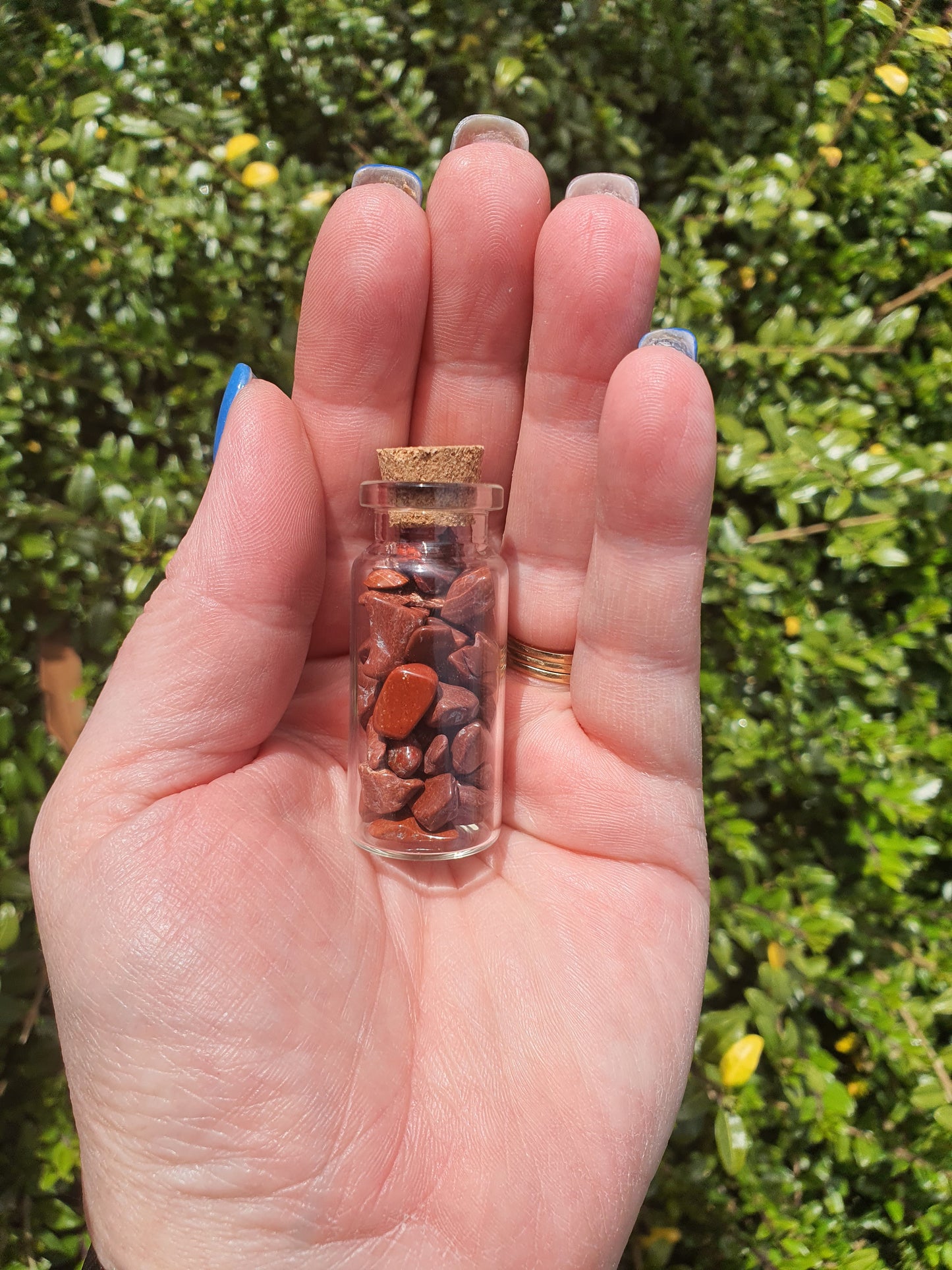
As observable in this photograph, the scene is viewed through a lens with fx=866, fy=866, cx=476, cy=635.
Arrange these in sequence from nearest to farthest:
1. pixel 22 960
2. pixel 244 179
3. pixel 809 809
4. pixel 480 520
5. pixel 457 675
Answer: pixel 457 675 → pixel 480 520 → pixel 22 960 → pixel 244 179 → pixel 809 809

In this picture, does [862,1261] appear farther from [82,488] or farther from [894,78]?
[894,78]

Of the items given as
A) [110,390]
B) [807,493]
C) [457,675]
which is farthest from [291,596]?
[807,493]

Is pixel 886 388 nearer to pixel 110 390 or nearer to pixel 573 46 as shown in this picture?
pixel 573 46

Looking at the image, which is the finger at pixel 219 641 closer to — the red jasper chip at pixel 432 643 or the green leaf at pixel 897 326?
the red jasper chip at pixel 432 643

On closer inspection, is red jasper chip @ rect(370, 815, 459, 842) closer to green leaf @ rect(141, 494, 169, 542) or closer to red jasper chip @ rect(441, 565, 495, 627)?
red jasper chip @ rect(441, 565, 495, 627)

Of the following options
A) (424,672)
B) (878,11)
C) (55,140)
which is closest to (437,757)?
Answer: (424,672)

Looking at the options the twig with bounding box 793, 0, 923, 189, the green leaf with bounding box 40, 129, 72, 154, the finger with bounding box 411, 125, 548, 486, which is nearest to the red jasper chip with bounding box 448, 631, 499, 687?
the finger with bounding box 411, 125, 548, 486
